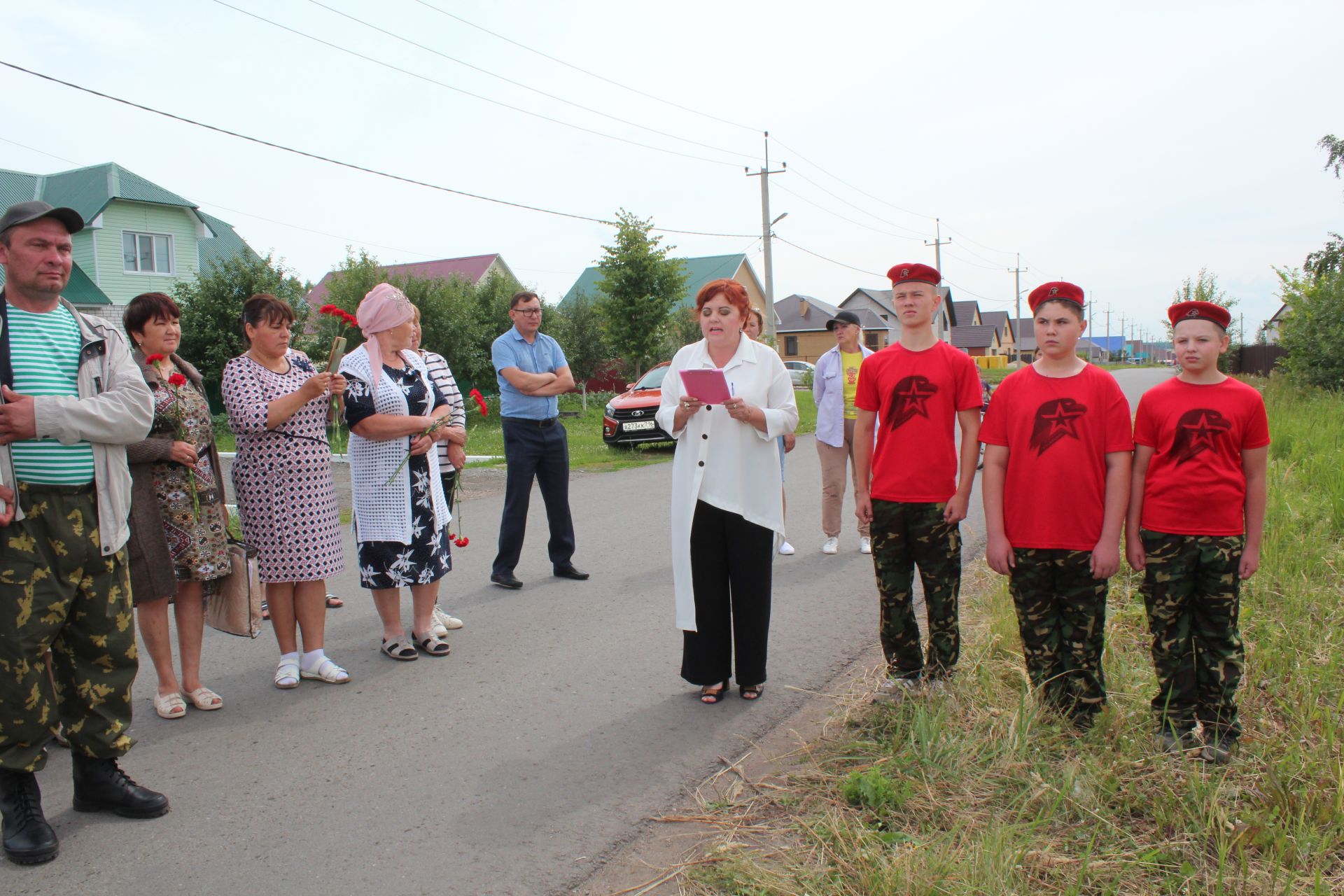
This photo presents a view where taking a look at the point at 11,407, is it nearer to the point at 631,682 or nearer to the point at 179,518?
the point at 179,518

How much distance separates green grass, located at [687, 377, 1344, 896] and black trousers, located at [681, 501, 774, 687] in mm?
571

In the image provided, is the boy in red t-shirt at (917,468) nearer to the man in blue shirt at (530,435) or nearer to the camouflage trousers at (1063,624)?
the camouflage trousers at (1063,624)

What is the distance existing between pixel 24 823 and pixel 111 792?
0.29m

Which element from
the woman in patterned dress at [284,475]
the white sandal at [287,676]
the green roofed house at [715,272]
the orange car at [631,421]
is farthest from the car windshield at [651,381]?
the green roofed house at [715,272]

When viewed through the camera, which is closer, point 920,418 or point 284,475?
point 920,418

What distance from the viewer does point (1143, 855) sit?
2799 mm

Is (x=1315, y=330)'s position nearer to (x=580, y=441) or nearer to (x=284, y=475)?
(x=580, y=441)

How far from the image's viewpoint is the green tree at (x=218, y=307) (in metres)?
25.0

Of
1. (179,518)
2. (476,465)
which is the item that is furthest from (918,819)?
(476,465)

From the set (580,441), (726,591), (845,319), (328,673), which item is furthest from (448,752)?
(580,441)

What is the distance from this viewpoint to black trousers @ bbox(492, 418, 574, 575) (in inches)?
265

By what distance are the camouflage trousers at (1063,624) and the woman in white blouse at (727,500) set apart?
1.17 metres

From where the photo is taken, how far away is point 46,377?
3.20m

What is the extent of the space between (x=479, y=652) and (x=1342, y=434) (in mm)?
10625
